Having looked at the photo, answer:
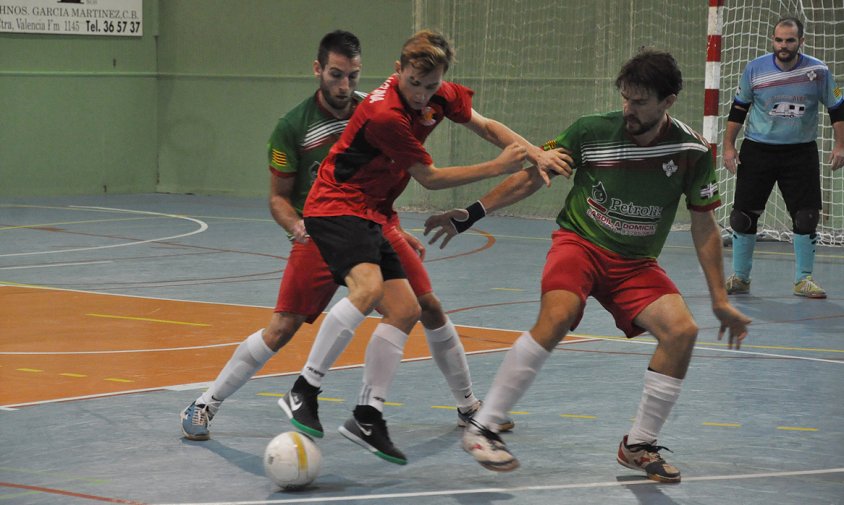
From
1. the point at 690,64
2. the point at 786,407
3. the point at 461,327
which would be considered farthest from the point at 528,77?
the point at 786,407

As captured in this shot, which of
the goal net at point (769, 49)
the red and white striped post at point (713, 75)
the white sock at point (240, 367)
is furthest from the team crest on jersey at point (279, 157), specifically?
the goal net at point (769, 49)

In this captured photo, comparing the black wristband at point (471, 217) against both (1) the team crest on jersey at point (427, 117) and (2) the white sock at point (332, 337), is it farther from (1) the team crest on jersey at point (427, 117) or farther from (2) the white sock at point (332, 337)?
(2) the white sock at point (332, 337)

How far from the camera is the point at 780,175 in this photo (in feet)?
34.5

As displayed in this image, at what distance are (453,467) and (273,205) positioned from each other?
151cm

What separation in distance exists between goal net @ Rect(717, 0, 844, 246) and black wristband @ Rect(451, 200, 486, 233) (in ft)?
32.2

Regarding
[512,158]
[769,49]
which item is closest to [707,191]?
[512,158]

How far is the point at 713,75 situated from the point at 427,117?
8168 mm

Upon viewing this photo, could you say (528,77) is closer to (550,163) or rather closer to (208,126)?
(208,126)

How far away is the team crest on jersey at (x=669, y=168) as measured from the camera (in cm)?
522

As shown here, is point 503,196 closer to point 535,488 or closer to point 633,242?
point 633,242

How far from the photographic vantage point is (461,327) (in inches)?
350

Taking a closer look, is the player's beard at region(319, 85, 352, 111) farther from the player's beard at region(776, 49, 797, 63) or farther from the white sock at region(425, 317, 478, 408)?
the player's beard at region(776, 49, 797, 63)

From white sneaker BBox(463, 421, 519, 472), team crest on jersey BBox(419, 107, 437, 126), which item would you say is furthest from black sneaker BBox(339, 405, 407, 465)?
team crest on jersey BBox(419, 107, 437, 126)

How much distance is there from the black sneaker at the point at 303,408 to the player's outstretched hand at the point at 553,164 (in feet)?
4.19
